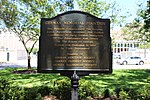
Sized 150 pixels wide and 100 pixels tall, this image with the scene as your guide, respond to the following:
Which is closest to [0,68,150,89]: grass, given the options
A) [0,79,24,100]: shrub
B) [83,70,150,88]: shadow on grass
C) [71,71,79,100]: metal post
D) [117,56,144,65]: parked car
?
[83,70,150,88]: shadow on grass

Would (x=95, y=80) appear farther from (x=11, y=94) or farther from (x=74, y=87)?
(x=74, y=87)

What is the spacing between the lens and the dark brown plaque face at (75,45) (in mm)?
5859

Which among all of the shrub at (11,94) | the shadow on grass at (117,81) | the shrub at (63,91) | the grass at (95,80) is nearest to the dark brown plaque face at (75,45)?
the shrub at (11,94)

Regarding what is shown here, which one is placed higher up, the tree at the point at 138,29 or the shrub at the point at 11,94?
the tree at the point at 138,29

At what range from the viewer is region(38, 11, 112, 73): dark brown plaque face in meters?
5.86

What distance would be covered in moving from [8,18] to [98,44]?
50.9 ft

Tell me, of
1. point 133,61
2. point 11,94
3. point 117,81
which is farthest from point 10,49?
point 11,94

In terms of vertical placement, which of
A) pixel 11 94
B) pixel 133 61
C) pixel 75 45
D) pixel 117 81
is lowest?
pixel 117 81

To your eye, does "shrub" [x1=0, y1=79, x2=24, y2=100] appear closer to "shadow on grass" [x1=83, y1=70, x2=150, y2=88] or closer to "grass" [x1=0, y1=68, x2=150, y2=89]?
"grass" [x1=0, y1=68, x2=150, y2=89]

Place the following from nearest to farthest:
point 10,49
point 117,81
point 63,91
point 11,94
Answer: point 11,94 → point 63,91 → point 117,81 → point 10,49

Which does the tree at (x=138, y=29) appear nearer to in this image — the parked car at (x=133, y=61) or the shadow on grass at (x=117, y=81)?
the shadow on grass at (x=117, y=81)

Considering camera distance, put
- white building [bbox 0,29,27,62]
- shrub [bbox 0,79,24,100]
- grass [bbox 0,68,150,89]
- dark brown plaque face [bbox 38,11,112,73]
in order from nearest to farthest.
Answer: dark brown plaque face [bbox 38,11,112,73] < shrub [bbox 0,79,24,100] < grass [bbox 0,68,150,89] < white building [bbox 0,29,27,62]

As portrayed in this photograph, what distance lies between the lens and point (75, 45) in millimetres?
5852

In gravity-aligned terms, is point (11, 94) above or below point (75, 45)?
below
